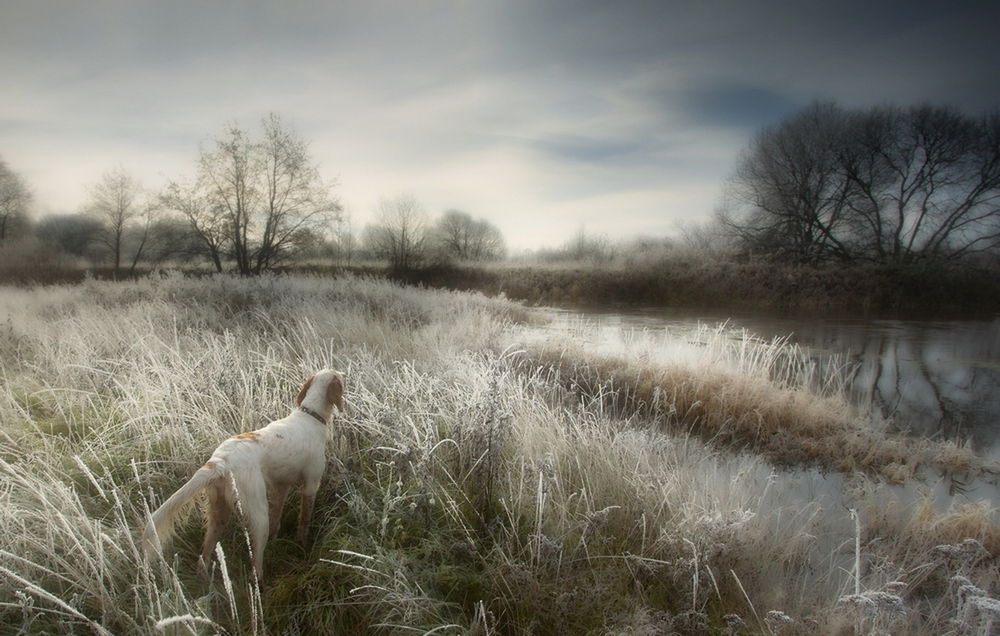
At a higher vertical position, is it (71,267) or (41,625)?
(71,267)

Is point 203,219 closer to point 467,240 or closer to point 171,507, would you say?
point 467,240

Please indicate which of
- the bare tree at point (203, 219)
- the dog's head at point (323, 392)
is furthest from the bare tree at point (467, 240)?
the dog's head at point (323, 392)

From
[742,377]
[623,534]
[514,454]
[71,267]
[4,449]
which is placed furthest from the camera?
[71,267]

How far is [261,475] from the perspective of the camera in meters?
1.84

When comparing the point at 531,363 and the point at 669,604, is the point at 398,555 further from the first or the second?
the point at 531,363

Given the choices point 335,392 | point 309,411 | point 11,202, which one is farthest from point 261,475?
point 11,202

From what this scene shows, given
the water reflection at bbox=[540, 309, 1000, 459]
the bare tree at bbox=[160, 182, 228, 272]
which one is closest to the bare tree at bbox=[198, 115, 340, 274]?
the bare tree at bbox=[160, 182, 228, 272]

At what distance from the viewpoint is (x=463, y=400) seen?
10.9 feet

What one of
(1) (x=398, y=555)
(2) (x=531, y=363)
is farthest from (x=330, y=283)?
(1) (x=398, y=555)

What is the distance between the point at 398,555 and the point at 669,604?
4.33 ft

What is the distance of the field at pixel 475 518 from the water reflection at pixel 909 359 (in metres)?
1.03

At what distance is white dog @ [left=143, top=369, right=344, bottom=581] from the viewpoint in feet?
5.34

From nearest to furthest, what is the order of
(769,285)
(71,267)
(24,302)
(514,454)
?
(514,454) → (24,302) → (71,267) → (769,285)

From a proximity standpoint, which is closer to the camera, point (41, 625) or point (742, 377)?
point (41, 625)
